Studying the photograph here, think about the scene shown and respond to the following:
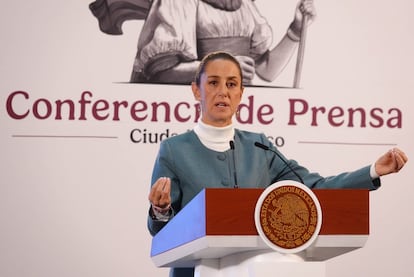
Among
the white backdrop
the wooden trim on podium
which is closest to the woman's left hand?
the wooden trim on podium

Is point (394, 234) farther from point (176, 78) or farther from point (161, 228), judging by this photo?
point (161, 228)

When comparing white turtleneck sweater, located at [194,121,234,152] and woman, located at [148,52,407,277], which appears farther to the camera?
white turtleneck sweater, located at [194,121,234,152]

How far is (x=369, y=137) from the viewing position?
4.07 metres

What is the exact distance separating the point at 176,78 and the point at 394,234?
4.58 ft

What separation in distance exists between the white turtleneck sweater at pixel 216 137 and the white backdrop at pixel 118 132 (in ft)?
4.10

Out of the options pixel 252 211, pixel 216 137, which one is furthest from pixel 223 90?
pixel 252 211

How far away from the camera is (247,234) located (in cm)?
177

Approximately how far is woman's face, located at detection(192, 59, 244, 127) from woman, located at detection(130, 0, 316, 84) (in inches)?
49.5

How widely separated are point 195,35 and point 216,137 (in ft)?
4.85

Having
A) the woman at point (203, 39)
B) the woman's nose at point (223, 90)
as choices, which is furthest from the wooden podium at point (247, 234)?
the woman at point (203, 39)

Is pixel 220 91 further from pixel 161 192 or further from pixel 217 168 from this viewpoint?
pixel 161 192

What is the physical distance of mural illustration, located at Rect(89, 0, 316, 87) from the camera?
3980 mm

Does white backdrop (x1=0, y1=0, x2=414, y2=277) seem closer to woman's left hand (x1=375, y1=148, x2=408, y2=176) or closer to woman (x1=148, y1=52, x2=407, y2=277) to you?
woman (x1=148, y1=52, x2=407, y2=277)

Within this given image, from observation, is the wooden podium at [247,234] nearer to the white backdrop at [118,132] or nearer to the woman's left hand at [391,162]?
the woman's left hand at [391,162]
